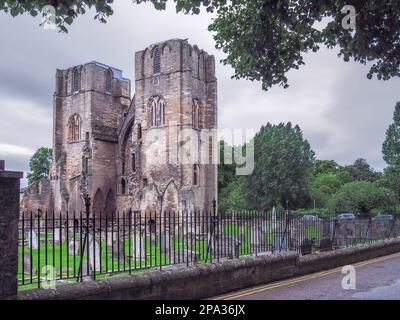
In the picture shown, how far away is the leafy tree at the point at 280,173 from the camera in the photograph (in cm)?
5816

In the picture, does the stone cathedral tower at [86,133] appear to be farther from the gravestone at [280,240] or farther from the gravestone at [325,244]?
the gravestone at [280,240]

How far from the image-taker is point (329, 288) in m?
9.85

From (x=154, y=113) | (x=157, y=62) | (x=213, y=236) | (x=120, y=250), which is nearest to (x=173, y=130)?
(x=154, y=113)

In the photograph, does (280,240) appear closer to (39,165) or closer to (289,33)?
(289,33)

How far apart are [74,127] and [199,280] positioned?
47570 millimetres

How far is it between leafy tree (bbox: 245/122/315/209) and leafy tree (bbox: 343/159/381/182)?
3774 centimetres

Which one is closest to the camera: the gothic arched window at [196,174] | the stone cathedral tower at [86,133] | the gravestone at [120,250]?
the gravestone at [120,250]

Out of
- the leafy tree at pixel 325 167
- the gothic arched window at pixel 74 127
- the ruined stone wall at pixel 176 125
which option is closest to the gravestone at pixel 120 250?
the ruined stone wall at pixel 176 125

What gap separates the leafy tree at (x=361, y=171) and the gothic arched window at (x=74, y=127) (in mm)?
60596

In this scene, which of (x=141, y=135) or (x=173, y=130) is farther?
(x=141, y=135)

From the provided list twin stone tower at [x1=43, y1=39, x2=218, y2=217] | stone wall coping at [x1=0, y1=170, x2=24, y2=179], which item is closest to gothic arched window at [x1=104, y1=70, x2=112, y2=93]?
twin stone tower at [x1=43, y1=39, x2=218, y2=217]
